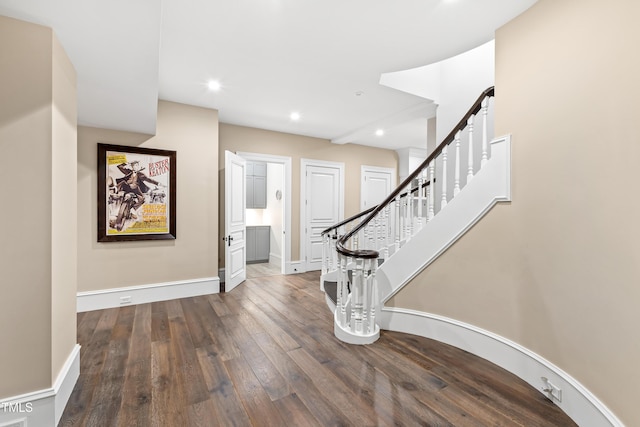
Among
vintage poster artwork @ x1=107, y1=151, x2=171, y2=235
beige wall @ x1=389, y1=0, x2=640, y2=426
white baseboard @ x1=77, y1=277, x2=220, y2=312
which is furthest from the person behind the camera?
vintage poster artwork @ x1=107, y1=151, x2=171, y2=235

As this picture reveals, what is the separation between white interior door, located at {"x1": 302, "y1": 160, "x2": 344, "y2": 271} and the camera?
18.7 feet

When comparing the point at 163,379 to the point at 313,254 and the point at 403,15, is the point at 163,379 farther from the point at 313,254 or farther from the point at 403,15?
the point at 313,254

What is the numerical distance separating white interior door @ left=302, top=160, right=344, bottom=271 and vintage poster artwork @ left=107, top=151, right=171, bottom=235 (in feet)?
8.48

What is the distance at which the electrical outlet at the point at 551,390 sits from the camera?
1.78 meters

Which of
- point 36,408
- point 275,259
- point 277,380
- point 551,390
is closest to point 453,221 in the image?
point 551,390

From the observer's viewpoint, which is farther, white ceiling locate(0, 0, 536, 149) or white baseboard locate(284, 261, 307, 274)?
white baseboard locate(284, 261, 307, 274)

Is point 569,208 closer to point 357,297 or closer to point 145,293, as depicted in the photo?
point 357,297

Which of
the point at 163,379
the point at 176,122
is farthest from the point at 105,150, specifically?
the point at 163,379

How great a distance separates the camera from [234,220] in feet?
14.6

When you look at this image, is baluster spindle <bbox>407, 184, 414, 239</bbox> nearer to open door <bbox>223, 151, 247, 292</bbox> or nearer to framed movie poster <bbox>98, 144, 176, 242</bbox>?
A: open door <bbox>223, 151, 247, 292</bbox>

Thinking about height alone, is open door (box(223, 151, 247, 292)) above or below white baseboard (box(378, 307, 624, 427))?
above

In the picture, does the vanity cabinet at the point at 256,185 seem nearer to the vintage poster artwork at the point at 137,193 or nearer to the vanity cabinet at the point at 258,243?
the vanity cabinet at the point at 258,243

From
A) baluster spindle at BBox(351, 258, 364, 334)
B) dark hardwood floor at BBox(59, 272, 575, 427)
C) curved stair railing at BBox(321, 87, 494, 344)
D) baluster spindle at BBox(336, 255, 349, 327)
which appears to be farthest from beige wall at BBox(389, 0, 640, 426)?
baluster spindle at BBox(336, 255, 349, 327)

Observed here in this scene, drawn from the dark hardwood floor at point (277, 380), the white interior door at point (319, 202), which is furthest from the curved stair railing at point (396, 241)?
the white interior door at point (319, 202)
